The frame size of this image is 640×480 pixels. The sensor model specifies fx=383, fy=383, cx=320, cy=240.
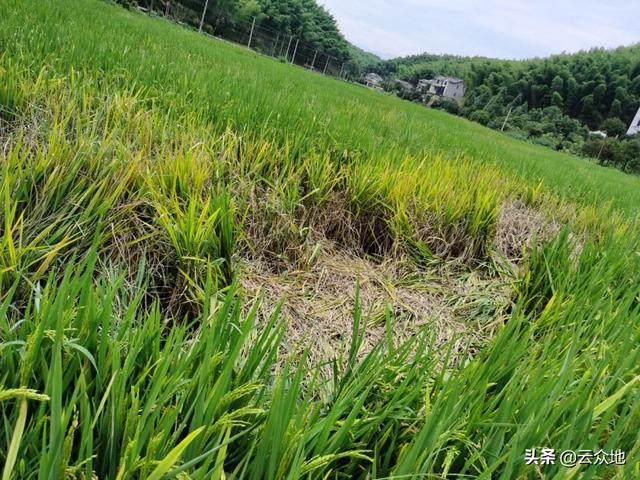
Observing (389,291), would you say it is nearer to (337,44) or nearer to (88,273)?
(88,273)

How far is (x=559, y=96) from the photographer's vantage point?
49.1 m

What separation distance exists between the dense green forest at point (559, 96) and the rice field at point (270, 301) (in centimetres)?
4060

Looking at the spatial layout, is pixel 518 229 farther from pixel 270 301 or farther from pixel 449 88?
pixel 449 88

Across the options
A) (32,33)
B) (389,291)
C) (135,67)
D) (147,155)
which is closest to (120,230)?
(147,155)

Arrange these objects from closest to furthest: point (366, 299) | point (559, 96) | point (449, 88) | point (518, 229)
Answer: point (366, 299) < point (518, 229) < point (559, 96) < point (449, 88)

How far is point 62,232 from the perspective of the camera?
92 centimetres

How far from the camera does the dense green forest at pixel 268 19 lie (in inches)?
1113

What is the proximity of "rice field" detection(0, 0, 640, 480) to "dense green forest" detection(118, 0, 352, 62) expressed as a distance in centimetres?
2187

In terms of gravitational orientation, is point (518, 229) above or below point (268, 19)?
below

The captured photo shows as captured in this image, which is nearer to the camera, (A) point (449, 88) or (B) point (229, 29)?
(B) point (229, 29)

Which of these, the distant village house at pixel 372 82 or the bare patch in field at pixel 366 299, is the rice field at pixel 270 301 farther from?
the distant village house at pixel 372 82

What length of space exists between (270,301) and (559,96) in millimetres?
60034

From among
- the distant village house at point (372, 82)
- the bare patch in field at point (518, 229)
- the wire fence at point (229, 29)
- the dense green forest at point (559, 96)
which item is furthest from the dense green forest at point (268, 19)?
the bare patch in field at point (518, 229)

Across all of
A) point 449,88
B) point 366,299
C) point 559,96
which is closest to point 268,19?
point 449,88
